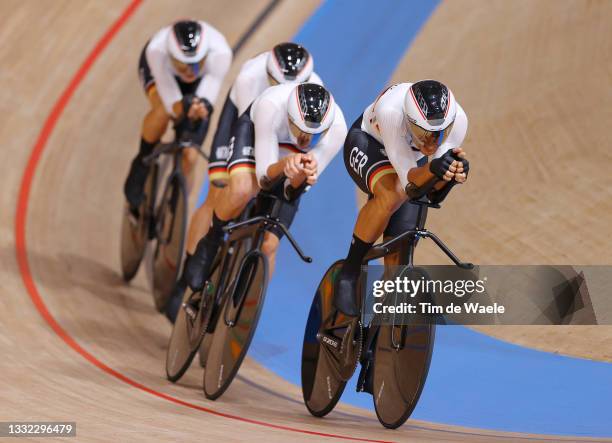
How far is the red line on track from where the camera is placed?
4456 mm

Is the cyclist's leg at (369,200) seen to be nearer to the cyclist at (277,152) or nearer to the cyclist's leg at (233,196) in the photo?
the cyclist at (277,152)

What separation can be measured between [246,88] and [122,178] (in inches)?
97.5

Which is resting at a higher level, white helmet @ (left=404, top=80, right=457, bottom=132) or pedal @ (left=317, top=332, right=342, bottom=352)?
white helmet @ (left=404, top=80, right=457, bottom=132)

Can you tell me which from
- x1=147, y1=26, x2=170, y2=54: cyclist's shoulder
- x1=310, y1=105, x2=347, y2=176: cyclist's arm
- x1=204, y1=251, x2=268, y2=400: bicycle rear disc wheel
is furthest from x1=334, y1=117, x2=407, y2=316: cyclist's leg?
x1=147, y1=26, x2=170, y2=54: cyclist's shoulder

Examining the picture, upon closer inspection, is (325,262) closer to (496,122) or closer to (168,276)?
(168,276)

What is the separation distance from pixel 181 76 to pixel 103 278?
56.3 inches

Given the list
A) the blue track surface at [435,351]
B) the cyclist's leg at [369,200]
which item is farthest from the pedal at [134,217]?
the cyclist's leg at [369,200]

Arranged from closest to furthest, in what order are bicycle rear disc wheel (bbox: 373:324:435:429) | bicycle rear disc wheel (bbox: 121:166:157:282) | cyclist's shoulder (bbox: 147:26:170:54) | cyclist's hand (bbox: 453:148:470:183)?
1. cyclist's hand (bbox: 453:148:470:183)
2. bicycle rear disc wheel (bbox: 373:324:435:429)
3. cyclist's shoulder (bbox: 147:26:170:54)
4. bicycle rear disc wheel (bbox: 121:166:157:282)

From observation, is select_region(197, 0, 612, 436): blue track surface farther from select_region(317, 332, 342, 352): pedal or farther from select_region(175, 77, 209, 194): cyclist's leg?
select_region(175, 77, 209, 194): cyclist's leg

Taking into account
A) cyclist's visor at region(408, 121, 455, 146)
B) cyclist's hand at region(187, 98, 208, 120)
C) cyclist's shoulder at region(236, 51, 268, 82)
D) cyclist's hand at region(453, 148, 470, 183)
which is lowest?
cyclist's hand at region(187, 98, 208, 120)

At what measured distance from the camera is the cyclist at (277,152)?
4352mm

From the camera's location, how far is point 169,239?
6.21 m

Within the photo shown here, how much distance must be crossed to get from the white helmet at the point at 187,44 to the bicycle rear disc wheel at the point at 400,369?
93.4 inches

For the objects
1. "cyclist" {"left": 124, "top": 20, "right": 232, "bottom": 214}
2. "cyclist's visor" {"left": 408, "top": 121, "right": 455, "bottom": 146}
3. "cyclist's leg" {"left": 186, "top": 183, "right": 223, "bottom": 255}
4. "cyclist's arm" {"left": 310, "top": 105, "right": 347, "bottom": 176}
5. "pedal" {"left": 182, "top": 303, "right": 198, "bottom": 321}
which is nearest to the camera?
"cyclist's visor" {"left": 408, "top": 121, "right": 455, "bottom": 146}
